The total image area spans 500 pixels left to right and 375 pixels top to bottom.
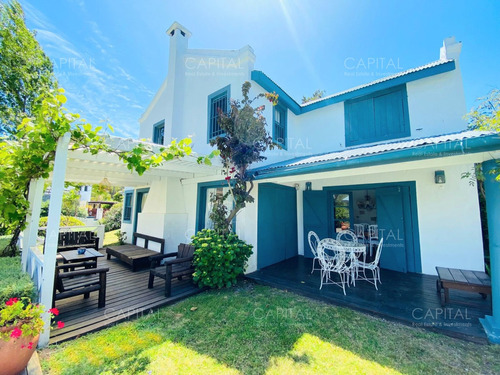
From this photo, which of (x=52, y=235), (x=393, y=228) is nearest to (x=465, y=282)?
(x=393, y=228)

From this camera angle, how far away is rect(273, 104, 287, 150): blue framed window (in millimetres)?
7477

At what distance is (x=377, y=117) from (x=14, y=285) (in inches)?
372

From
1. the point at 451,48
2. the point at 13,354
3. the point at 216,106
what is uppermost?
the point at 451,48

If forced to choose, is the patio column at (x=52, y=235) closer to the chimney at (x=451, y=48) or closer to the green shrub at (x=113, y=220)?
the chimney at (x=451, y=48)

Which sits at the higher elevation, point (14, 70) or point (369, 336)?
point (14, 70)

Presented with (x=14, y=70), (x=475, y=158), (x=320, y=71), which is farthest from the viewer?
(x=14, y=70)

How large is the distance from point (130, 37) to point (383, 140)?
34.8 feet

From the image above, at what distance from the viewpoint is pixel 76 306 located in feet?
13.2

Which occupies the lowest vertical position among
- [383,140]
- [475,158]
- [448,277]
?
[448,277]

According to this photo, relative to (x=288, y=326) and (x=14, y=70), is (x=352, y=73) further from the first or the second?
(x=14, y=70)

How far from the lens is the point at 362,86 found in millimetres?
7293

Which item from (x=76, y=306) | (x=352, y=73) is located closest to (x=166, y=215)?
(x=76, y=306)

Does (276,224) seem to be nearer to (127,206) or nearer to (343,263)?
(343,263)

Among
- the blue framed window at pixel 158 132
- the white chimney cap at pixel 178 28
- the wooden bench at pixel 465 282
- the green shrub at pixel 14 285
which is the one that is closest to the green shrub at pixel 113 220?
the blue framed window at pixel 158 132
